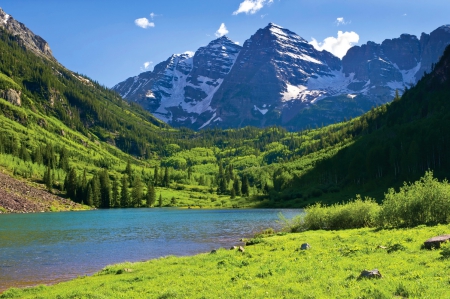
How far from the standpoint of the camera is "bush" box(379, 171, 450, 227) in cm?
4704

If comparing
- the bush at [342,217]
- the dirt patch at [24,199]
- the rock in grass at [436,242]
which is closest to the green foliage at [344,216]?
the bush at [342,217]

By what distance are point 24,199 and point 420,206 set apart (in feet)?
568

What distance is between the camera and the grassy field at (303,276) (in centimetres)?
2023

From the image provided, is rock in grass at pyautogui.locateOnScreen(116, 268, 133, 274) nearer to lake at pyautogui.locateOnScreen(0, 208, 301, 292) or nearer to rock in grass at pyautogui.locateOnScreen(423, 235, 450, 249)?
lake at pyautogui.locateOnScreen(0, 208, 301, 292)

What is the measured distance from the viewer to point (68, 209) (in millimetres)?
193125

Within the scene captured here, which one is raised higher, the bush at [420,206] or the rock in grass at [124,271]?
the bush at [420,206]

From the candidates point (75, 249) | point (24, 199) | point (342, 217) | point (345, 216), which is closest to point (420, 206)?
point (345, 216)

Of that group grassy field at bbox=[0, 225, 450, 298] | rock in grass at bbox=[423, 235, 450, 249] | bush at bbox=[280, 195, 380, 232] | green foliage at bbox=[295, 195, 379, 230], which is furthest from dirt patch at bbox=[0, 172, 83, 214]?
rock in grass at bbox=[423, 235, 450, 249]

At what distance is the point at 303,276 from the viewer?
24891 millimetres

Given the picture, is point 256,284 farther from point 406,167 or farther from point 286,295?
point 406,167

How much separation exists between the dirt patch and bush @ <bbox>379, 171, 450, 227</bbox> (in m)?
156

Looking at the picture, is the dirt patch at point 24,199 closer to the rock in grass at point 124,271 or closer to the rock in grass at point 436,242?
the rock in grass at point 124,271

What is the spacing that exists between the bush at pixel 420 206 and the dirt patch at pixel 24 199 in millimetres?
156265

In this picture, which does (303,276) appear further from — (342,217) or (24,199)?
(24,199)
